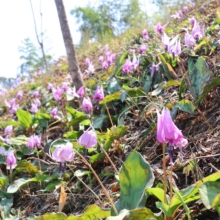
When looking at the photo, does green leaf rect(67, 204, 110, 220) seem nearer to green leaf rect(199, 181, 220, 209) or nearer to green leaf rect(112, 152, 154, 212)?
green leaf rect(112, 152, 154, 212)

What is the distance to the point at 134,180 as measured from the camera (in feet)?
4.67

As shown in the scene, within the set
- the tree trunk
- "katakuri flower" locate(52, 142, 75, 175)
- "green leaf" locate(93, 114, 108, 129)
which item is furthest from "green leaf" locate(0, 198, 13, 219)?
the tree trunk

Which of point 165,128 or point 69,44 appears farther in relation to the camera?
point 69,44

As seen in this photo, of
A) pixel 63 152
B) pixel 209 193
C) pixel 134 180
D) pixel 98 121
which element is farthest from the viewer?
pixel 98 121

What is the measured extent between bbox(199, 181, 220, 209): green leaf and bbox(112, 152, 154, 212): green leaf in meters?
0.23

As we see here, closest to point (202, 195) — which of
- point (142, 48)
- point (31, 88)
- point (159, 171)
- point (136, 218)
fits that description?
point (136, 218)

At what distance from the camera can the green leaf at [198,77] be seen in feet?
7.29

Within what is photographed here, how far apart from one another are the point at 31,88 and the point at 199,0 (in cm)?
319

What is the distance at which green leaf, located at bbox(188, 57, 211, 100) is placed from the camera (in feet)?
7.29

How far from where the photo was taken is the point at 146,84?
123 inches

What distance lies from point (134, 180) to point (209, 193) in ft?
1.15

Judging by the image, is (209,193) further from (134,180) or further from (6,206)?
(6,206)

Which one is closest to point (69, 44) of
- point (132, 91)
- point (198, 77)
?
point (132, 91)

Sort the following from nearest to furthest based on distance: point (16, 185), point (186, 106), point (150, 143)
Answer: point (186, 106)
point (150, 143)
point (16, 185)
